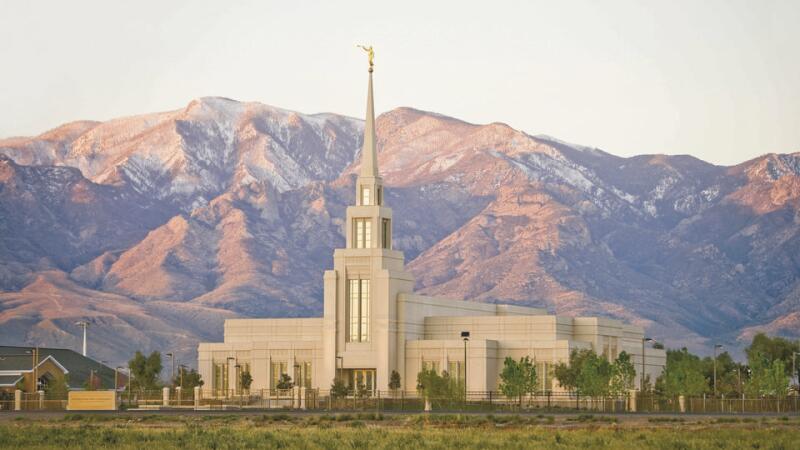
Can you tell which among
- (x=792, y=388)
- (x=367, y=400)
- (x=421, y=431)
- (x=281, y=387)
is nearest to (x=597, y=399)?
(x=367, y=400)

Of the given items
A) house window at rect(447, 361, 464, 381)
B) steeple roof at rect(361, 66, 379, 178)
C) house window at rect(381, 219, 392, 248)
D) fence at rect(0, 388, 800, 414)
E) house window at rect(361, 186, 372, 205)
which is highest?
steeple roof at rect(361, 66, 379, 178)

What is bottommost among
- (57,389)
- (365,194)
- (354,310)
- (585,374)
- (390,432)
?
(390,432)

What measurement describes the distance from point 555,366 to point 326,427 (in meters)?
65.8

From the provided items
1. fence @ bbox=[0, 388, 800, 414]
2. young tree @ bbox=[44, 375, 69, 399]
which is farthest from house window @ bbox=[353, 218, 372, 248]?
young tree @ bbox=[44, 375, 69, 399]

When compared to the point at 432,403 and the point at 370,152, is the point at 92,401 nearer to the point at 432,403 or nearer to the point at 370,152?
the point at 432,403

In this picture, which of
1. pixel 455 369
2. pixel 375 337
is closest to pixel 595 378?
pixel 455 369

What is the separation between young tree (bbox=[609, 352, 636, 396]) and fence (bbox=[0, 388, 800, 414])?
1027 mm

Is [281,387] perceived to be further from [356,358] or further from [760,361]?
[760,361]

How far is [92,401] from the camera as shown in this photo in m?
130

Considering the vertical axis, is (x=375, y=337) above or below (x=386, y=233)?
below

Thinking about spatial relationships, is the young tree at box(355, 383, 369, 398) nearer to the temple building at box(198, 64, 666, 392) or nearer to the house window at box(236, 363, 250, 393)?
the temple building at box(198, 64, 666, 392)

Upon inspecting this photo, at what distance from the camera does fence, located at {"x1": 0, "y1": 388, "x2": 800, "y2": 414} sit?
447 feet

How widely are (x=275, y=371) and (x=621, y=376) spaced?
36.9 m

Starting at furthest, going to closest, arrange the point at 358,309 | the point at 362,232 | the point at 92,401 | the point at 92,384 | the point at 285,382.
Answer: the point at 92,384, the point at 362,232, the point at 358,309, the point at 285,382, the point at 92,401
